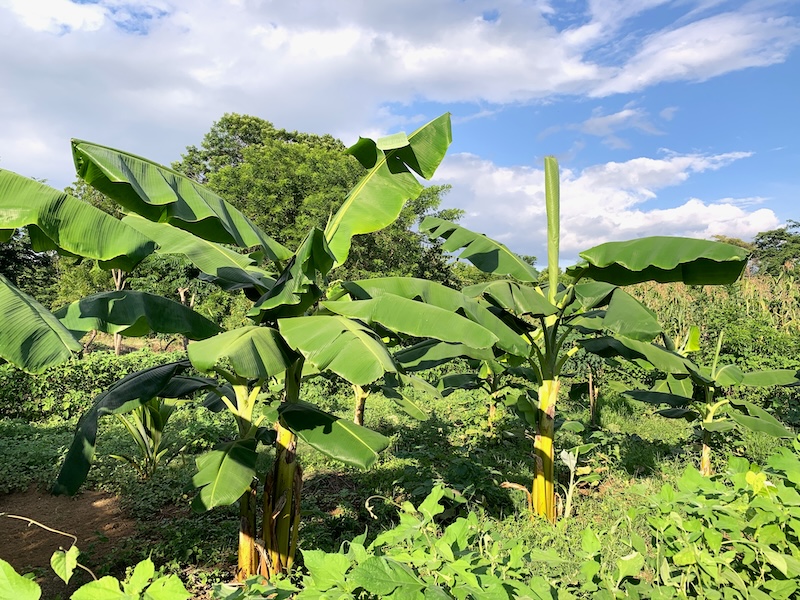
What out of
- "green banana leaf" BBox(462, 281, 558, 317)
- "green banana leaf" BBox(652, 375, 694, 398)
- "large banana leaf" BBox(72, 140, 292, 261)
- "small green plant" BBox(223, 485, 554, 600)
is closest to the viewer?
"small green plant" BBox(223, 485, 554, 600)

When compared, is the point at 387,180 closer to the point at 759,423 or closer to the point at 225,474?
the point at 225,474

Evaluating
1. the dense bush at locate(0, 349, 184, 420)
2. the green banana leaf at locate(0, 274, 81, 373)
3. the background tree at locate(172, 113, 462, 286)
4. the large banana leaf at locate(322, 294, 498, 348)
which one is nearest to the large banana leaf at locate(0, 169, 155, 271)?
the green banana leaf at locate(0, 274, 81, 373)

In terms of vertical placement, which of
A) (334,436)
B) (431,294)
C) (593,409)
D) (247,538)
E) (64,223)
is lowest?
(593,409)

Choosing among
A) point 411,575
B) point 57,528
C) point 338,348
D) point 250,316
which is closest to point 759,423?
point 338,348

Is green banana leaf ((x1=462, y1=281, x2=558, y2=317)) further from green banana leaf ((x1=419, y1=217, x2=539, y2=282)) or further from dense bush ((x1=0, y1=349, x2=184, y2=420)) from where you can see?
dense bush ((x1=0, y1=349, x2=184, y2=420))

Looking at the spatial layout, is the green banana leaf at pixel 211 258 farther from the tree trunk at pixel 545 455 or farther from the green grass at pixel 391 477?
the tree trunk at pixel 545 455

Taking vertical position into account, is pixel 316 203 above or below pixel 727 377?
above

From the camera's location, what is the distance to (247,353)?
97.0 inches

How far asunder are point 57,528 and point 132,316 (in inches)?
129

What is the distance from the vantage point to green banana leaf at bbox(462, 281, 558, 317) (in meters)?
3.89

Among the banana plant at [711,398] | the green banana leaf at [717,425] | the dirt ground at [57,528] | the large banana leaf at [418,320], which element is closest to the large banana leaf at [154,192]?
the large banana leaf at [418,320]

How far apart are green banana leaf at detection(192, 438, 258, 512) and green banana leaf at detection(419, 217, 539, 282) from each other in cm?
256

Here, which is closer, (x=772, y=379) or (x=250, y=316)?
(x=250, y=316)

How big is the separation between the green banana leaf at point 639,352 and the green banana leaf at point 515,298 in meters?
0.65
